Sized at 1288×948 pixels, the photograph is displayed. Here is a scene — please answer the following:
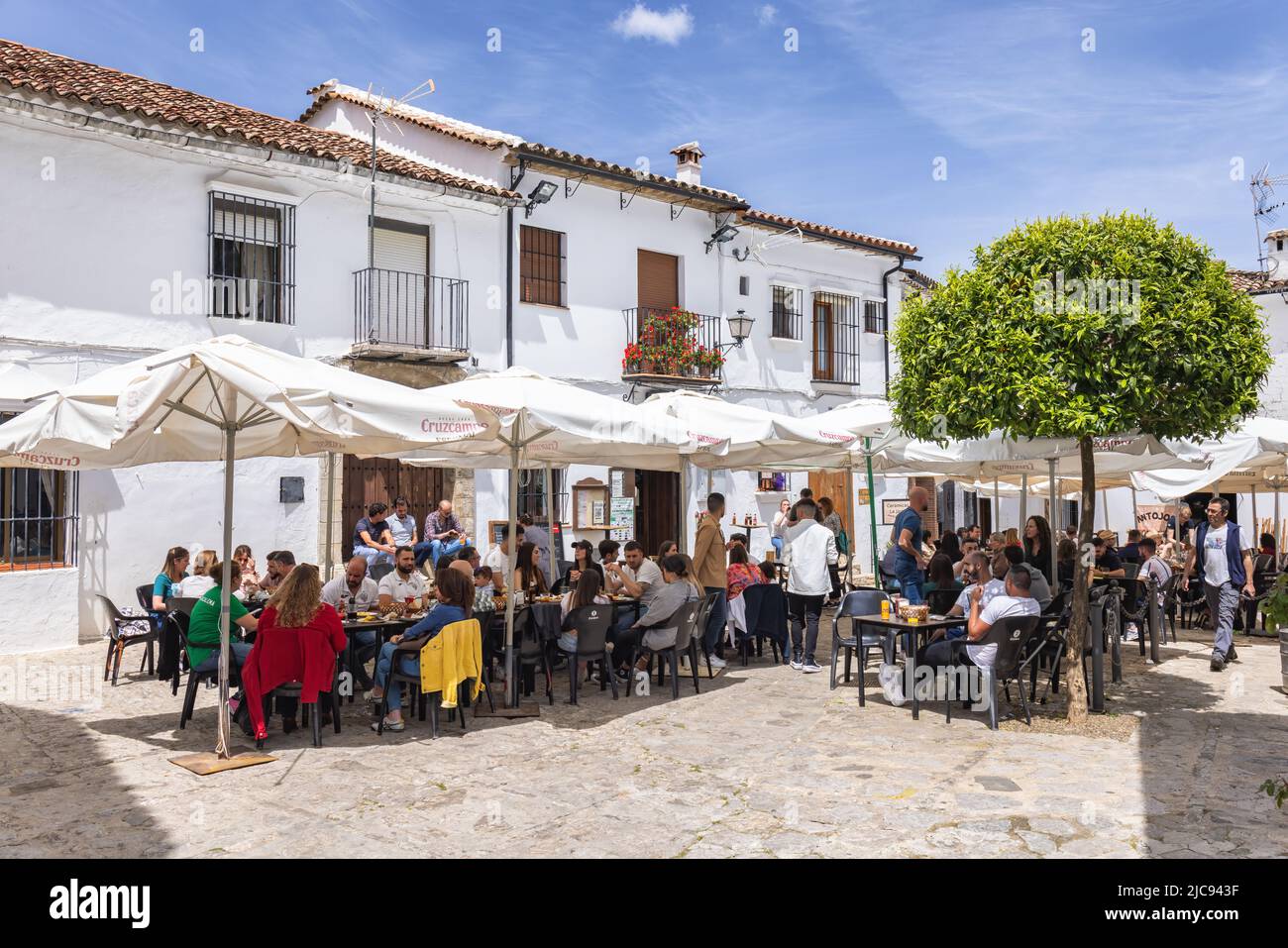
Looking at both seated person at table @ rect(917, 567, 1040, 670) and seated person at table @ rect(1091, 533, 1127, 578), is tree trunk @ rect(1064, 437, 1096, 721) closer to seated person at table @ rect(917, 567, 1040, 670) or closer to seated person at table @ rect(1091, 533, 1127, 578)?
seated person at table @ rect(917, 567, 1040, 670)

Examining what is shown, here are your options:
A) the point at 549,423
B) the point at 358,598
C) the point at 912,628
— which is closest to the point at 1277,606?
the point at 912,628

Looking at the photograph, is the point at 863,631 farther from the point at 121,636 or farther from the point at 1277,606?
the point at 121,636

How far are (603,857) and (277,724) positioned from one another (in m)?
3.68

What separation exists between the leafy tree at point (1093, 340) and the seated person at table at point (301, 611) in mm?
4433

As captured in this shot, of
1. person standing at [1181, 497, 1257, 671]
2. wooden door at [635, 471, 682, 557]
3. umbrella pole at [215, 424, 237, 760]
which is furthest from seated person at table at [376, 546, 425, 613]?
wooden door at [635, 471, 682, 557]

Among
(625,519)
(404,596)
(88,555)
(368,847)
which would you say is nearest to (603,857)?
(368,847)

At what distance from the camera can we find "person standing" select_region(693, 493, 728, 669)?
31.2 ft

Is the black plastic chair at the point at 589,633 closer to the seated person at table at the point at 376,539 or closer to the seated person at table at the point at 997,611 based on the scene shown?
the seated person at table at the point at 997,611

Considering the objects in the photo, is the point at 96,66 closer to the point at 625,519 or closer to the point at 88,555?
the point at 88,555

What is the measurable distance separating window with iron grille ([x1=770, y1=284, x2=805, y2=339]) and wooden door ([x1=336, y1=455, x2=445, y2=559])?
777cm

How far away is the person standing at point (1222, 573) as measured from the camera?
9875mm

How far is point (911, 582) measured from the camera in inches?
396

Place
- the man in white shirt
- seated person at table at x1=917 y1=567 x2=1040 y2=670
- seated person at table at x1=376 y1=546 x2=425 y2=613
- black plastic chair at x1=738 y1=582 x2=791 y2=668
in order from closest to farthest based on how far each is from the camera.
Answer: seated person at table at x1=917 y1=567 x2=1040 y2=670 < seated person at table at x1=376 y1=546 x2=425 y2=613 < the man in white shirt < black plastic chair at x1=738 y1=582 x2=791 y2=668

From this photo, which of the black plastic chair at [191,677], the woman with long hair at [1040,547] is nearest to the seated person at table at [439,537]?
the black plastic chair at [191,677]
